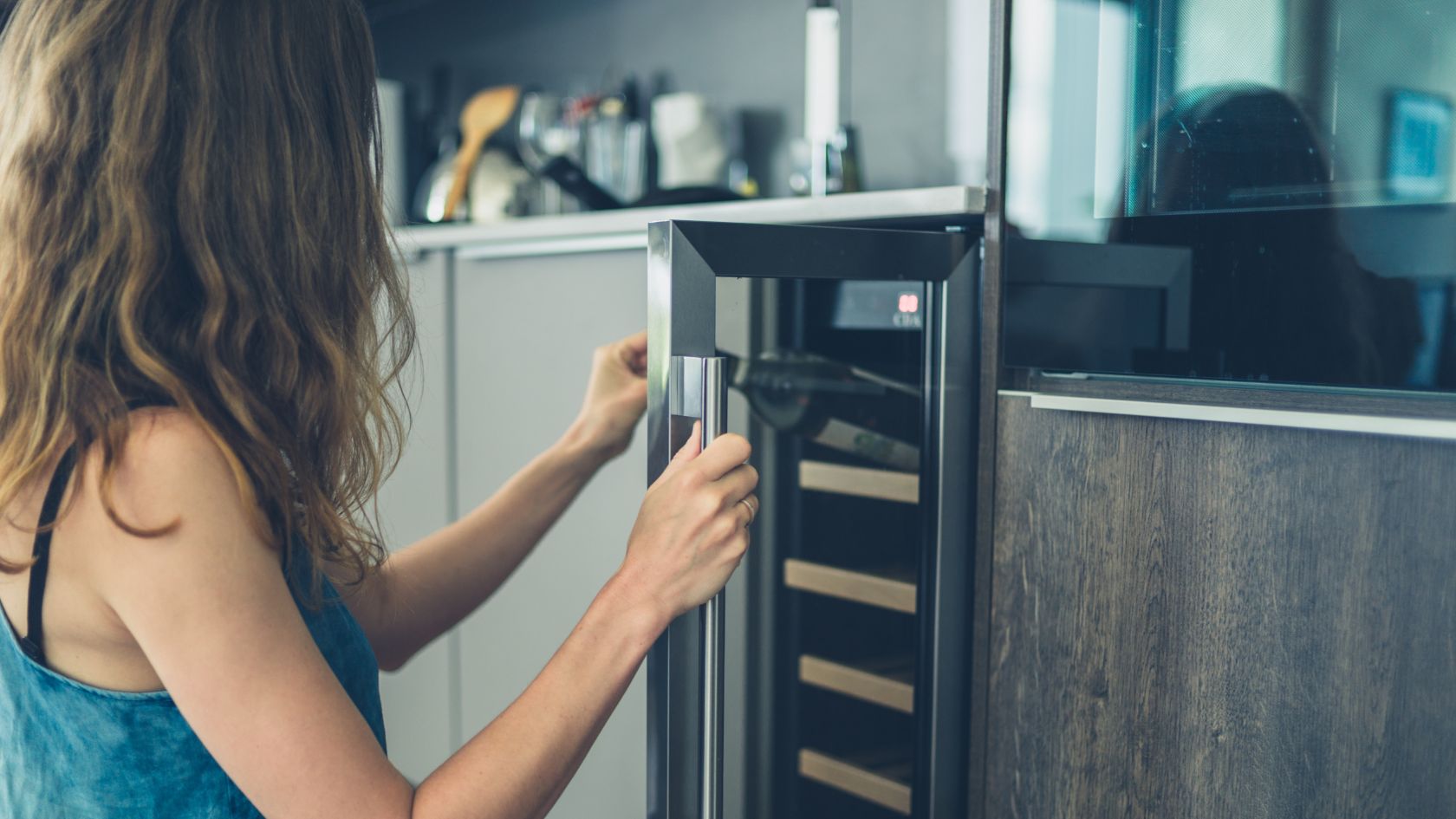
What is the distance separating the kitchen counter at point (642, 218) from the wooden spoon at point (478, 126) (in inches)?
7.9

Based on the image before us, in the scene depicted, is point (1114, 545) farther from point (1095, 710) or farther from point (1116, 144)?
point (1116, 144)

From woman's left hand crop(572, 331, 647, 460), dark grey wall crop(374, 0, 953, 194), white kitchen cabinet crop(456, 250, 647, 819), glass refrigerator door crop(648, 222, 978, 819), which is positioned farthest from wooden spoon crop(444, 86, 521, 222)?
glass refrigerator door crop(648, 222, 978, 819)

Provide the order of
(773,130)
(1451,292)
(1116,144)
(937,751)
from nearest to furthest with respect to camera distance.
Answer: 1. (1451,292)
2. (1116,144)
3. (937,751)
4. (773,130)

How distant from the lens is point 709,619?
0.79 meters

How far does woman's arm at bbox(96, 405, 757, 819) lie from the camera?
630mm

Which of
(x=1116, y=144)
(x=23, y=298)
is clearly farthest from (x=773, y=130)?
(x=23, y=298)

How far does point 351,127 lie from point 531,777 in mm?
428

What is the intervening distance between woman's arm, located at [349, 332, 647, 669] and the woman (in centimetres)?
22

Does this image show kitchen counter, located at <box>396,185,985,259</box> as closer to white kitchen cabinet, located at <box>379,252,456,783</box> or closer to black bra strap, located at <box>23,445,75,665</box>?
white kitchen cabinet, located at <box>379,252,456,783</box>

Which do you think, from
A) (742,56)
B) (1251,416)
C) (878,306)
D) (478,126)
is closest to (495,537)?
(878,306)

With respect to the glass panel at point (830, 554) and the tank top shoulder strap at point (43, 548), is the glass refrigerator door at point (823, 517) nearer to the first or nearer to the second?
the glass panel at point (830, 554)

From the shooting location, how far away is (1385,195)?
2.25 feet

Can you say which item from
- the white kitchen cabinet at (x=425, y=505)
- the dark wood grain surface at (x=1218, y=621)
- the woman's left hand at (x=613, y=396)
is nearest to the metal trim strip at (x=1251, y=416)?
the dark wood grain surface at (x=1218, y=621)

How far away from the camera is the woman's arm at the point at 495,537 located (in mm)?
1005
